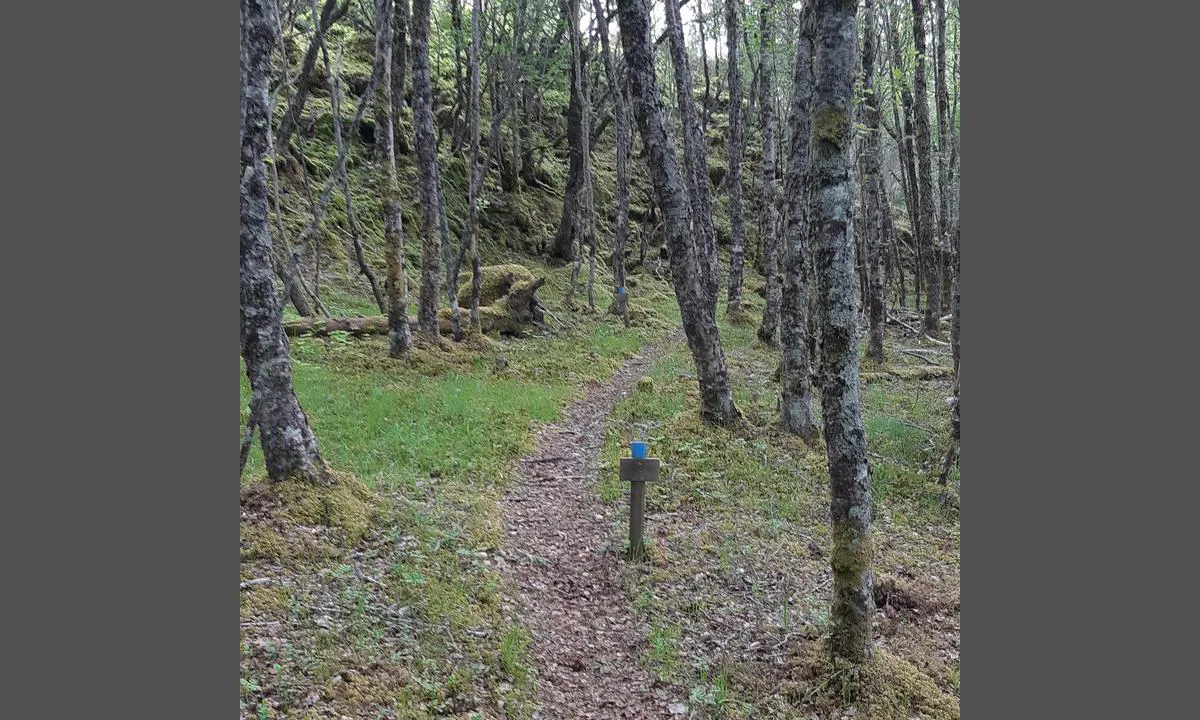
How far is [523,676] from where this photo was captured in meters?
4.74

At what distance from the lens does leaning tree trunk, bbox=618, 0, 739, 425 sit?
29.5 ft

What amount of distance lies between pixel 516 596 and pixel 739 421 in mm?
5520

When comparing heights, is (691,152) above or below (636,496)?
above

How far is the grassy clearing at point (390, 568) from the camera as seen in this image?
4336 millimetres

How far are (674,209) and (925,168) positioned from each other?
10.0 meters

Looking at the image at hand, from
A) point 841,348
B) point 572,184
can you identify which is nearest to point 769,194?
point 572,184

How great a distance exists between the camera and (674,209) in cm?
971

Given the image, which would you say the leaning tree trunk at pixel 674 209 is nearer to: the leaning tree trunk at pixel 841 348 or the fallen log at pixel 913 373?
the leaning tree trunk at pixel 841 348

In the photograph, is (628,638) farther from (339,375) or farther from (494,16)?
(494,16)

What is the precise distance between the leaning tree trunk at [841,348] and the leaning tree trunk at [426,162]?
9.59 metres

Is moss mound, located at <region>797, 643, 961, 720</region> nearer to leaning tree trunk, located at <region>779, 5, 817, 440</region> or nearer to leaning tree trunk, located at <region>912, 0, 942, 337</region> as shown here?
leaning tree trunk, located at <region>779, 5, 817, 440</region>

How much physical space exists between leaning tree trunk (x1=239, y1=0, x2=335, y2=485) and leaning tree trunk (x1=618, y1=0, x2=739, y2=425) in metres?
4.53

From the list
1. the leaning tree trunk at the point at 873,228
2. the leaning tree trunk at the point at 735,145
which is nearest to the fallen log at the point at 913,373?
the leaning tree trunk at the point at 873,228

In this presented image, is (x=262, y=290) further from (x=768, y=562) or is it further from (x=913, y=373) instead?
(x=913, y=373)
